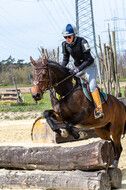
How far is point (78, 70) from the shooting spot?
5719 millimetres

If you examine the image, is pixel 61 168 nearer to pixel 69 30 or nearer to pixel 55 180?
pixel 55 180

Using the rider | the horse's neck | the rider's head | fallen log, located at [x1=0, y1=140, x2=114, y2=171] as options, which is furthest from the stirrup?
the rider's head

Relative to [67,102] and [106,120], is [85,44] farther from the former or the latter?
[106,120]

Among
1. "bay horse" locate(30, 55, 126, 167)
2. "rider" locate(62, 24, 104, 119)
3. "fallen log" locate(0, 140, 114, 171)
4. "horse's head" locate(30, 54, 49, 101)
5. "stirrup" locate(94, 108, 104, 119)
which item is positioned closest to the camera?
"fallen log" locate(0, 140, 114, 171)

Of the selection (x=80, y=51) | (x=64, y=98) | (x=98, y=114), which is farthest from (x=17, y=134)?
(x=80, y=51)

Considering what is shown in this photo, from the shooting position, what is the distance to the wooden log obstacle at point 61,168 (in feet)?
14.3

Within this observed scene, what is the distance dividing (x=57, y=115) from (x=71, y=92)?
0.53 meters

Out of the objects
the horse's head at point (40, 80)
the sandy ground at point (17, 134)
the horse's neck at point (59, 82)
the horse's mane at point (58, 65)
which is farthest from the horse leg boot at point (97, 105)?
the sandy ground at point (17, 134)

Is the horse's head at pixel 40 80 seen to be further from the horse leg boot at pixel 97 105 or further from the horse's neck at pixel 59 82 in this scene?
the horse leg boot at pixel 97 105

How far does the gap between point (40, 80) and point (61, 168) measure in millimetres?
1559

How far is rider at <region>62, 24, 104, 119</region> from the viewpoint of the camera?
5.62m

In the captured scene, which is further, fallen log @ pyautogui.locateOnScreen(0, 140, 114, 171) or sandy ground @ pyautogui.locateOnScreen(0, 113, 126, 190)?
Result: sandy ground @ pyautogui.locateOnScreen(0, 113, 126, 190)

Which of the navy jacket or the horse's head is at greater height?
the navy jacket

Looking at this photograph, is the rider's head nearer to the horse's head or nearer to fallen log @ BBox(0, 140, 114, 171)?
the horse's head
